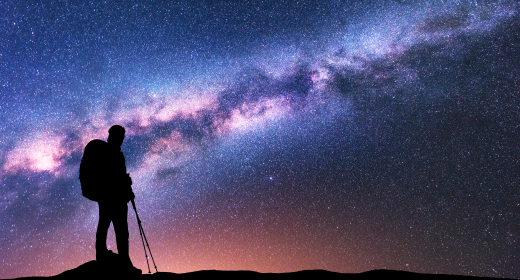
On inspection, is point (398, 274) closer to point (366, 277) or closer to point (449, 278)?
point (366, 277)

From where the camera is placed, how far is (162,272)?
5.21m

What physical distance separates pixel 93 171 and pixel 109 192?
38 centimetres

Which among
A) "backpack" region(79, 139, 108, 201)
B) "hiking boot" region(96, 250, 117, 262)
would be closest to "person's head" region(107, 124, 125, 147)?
"backpack" region(79, 139, 108, 201)

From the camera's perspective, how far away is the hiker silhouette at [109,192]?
13.7 ft

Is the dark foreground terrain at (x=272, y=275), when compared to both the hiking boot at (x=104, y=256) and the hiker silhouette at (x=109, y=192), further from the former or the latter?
the hiker silhouette at (x=109, y=192)

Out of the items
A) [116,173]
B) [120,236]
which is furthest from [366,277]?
[116,173]

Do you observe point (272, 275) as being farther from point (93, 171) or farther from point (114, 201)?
point (93, 171)

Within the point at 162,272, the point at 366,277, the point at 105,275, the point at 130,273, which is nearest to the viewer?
the point at 105,275

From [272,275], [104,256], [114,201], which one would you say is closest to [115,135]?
[114,201]

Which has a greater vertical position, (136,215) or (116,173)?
(116,173)

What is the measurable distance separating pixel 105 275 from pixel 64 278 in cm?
92

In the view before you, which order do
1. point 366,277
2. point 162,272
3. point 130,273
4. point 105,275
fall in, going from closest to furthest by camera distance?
point 105,275, point 130,273, point 366,277, point 162,272

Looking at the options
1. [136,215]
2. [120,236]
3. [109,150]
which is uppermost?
[109,150]

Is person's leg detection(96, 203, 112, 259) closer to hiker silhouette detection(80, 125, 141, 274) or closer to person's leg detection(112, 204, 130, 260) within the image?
hiker silhouette detection(80, 125, 141, 274)
